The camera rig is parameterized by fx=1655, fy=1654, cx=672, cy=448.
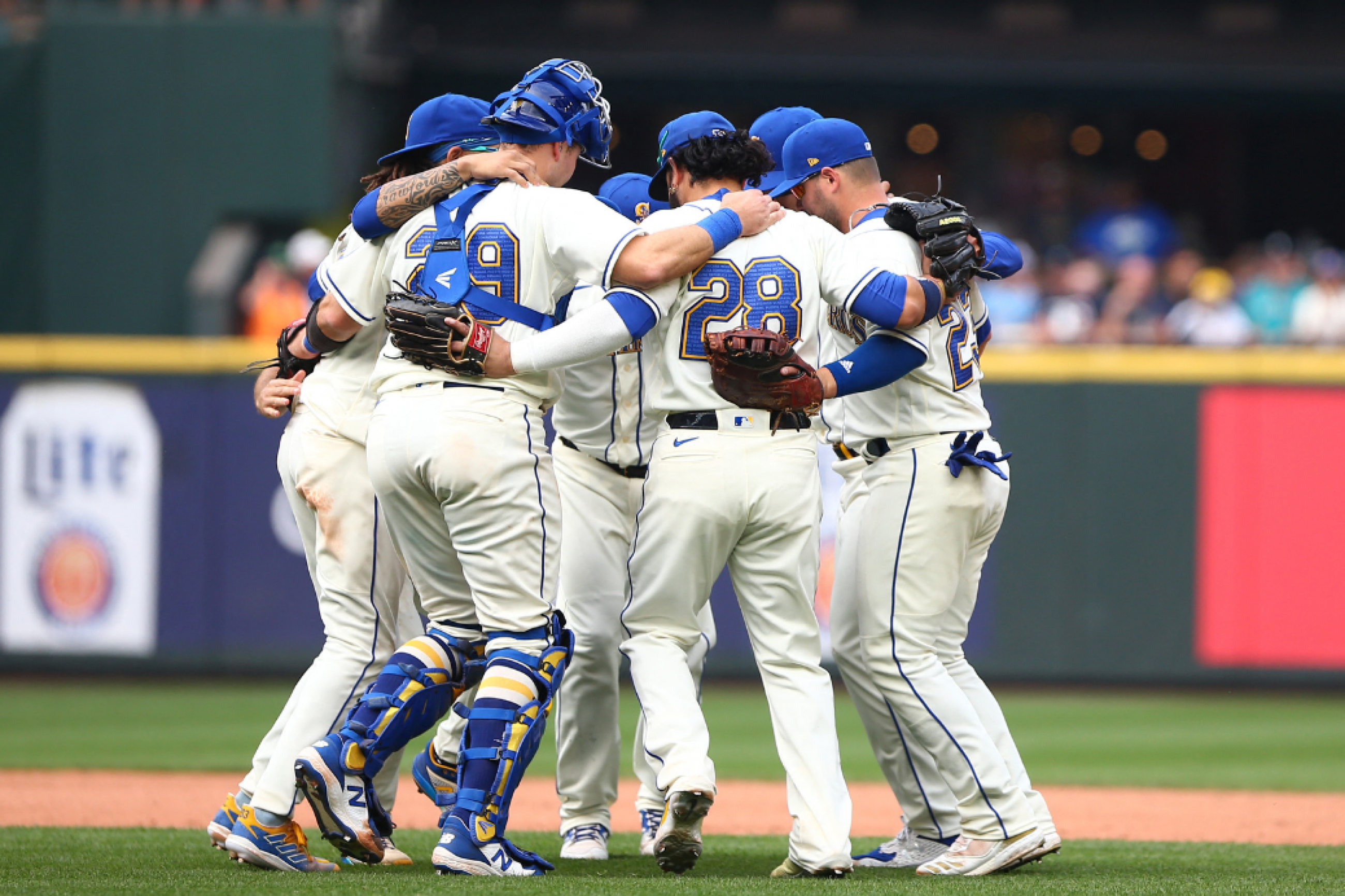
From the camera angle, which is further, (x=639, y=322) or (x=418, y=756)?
(x=418, y=756)

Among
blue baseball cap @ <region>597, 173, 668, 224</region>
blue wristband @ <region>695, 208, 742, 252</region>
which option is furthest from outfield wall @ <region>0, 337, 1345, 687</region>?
blue wristband @ <region>695, 208, 742, 252</region>

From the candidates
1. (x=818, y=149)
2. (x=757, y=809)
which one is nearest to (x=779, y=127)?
(x=818, y=149)

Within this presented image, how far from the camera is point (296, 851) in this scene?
437cm

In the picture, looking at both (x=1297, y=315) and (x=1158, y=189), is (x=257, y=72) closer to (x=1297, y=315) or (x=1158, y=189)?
(x=1297, y=315)

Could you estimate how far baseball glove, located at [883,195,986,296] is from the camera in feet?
14.5

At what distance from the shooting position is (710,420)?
14.2ft

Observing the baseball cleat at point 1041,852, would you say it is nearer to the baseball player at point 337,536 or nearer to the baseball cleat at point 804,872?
the baseball cleat at point 804,872

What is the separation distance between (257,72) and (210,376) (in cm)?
321

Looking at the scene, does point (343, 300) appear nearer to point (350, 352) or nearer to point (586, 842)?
point (350, 352)

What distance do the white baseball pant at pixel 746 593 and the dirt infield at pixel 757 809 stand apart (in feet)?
5.17

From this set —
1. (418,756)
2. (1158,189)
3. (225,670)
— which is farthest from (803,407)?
(1158,189)

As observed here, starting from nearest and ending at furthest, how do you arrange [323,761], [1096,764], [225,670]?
[323,761]
[1096,764]
[225,670]

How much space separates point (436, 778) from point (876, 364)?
1.82 m

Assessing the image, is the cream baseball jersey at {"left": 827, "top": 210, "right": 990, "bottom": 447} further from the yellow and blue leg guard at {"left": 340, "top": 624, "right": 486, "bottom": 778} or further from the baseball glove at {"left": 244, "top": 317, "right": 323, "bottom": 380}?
the baseball glove at {"left": 244, "top": 317, "right": 323, "bottom": 380}
